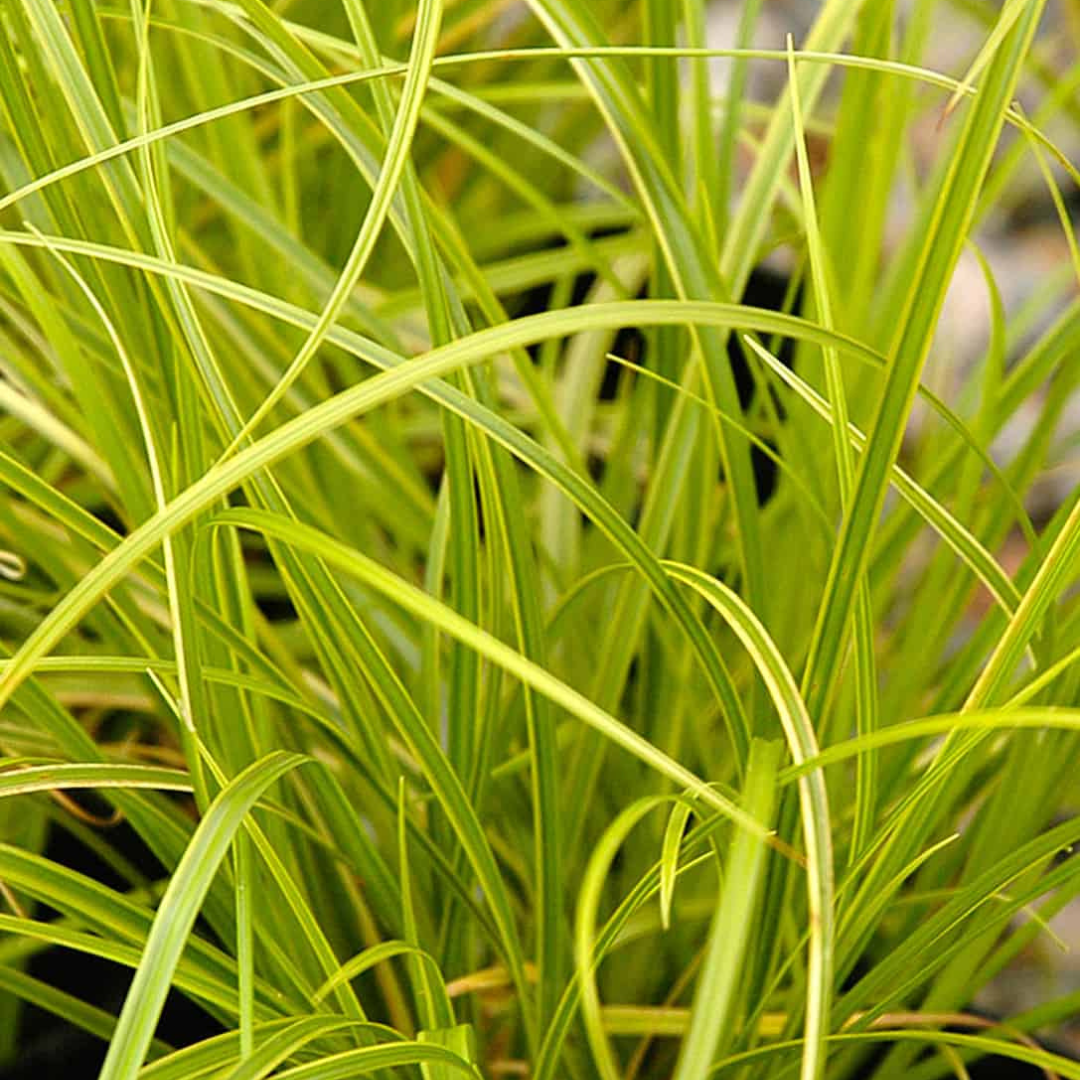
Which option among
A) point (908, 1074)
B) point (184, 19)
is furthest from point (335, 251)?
point (908, 1074)

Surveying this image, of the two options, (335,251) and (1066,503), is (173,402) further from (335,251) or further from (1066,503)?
(335,251)

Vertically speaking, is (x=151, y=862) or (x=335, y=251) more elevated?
(x=335, y=251)

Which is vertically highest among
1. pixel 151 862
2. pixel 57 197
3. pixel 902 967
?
pixel 57 197

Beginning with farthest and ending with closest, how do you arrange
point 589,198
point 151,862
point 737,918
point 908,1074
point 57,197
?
1. point 589,198
2. point 151,862
3. point 908,1074
4. point 57,197
5. point 737,918

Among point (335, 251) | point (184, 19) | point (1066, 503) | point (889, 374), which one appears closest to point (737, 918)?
point (889, 374)

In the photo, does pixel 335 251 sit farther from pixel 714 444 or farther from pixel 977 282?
pixel 977 282

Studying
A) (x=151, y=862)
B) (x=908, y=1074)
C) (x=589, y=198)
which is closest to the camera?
(x=908, y=1074)

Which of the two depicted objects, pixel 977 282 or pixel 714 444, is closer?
pixel 714 444
